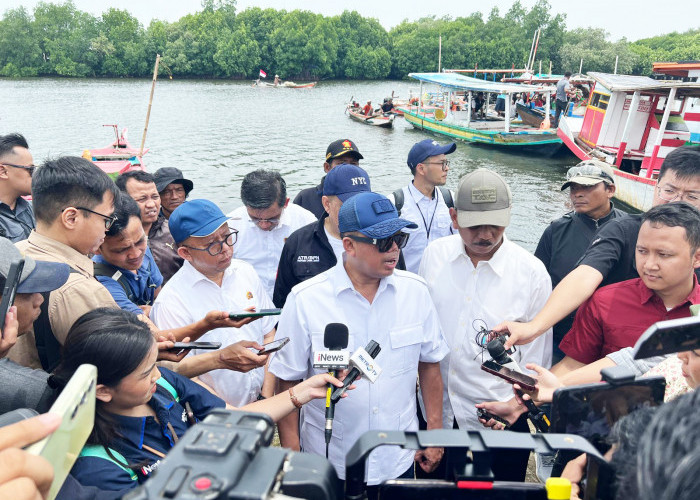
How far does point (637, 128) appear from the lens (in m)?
16.3

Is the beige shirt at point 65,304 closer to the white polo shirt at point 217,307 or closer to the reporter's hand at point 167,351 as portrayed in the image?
the reporter's hand at point 167,351

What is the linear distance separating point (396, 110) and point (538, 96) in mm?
9308

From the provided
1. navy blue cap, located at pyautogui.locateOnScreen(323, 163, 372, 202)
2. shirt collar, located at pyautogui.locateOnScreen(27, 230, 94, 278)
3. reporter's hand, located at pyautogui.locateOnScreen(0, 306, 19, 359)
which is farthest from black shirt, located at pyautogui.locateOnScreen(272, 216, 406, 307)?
reporter's hand, located at pyautogui.locateOnScreen(0, 306, 19, 359)

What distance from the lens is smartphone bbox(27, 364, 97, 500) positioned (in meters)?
1.32

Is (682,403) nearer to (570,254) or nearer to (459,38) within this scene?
(570,254)

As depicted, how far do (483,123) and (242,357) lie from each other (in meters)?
25.7

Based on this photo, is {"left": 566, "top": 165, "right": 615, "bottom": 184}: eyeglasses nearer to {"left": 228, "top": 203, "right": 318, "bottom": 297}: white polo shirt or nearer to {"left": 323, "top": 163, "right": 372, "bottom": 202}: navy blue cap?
{"left": 323, "top": 163, "right": 372, "bottom": 202}: navy blue cap

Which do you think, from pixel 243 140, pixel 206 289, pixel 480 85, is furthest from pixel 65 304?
pixel 243 140

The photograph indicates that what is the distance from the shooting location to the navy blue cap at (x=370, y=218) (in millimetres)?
2514

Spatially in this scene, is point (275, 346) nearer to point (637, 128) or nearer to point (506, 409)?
point (506, 409)

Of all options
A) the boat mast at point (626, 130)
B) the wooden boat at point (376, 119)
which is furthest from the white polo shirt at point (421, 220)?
the wooden boat at point (376, 119)

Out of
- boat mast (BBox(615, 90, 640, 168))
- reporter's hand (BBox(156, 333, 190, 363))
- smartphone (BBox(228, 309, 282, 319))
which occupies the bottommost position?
boat mast (BBox(615, 90, 640, 168))

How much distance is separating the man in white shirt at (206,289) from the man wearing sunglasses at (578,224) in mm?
2186

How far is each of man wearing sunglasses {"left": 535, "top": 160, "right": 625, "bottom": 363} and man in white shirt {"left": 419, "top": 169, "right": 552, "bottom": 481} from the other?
83cm
